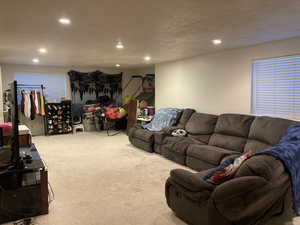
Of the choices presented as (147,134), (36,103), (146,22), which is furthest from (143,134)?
(36,103)

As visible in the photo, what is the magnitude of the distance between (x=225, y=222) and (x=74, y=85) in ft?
22.9

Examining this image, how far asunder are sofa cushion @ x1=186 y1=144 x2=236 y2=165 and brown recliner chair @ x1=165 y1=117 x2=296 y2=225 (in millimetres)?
1283

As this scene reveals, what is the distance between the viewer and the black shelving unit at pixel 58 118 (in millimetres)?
7152

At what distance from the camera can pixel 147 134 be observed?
17.2 ft

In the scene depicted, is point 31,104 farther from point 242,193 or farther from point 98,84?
point 242,193

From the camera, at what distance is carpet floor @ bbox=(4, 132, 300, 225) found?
8.42 ft

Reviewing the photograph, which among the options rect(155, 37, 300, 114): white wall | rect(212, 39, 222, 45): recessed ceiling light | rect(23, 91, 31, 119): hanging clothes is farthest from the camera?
rect(23, 91, 31, 119): hanging clothes

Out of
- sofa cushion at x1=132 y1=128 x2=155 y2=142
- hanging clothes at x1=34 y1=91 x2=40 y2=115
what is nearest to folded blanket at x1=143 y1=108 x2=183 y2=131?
sofa cushion at x1=132 y1=128 x2=155 y2=142

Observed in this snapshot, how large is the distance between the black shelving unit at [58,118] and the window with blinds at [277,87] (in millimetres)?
5539

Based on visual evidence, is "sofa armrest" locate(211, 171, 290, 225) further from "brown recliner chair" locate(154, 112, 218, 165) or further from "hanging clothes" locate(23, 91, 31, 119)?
"hanging clothes" locate(23, 91, 31, 119)

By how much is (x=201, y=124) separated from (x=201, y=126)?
0.05 metres

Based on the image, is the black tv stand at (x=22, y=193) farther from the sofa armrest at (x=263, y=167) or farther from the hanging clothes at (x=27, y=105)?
the hanging clothes at (x=27, y=105)

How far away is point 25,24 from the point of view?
2.83 metres

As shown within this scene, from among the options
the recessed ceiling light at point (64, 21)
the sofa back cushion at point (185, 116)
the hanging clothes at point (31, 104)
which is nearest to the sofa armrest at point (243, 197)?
the recessed ceiling light at point (64, 21)
